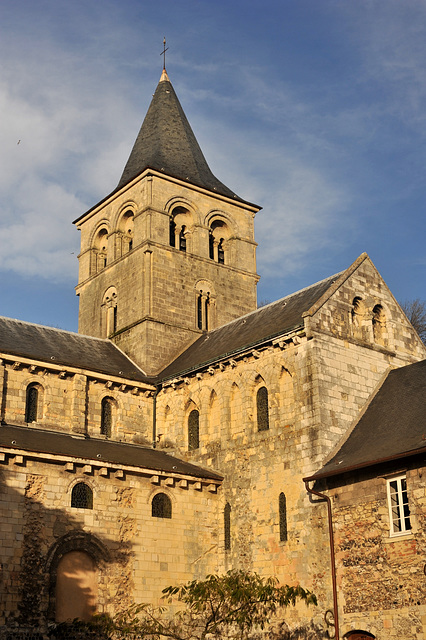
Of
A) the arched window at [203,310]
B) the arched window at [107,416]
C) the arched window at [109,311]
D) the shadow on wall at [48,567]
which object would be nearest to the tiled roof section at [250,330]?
the arched window at [203,310]

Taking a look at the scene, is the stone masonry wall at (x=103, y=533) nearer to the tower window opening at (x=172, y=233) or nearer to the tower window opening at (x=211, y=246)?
the tower window opening at (x=172, y=233)

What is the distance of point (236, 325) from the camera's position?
3391 centimetres

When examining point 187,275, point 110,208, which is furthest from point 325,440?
point 110,208

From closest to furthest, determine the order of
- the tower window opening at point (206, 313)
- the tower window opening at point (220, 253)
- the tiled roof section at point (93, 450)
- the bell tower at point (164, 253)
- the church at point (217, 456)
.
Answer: the church at point (217, 456)
the tiled roof section at point (93, 450)
the bell tower at point (164, 253)
the tower window opening at point (206, 313)
the tower window opening at point (220, 253)

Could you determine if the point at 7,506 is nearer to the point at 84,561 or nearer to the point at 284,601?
the point at 84,561

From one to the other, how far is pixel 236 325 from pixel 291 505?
33.9ft

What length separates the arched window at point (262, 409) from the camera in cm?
2773

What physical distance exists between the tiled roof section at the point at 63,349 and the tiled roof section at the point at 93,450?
9.09 feet

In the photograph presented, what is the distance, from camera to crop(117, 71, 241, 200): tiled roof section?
3991 centimetres

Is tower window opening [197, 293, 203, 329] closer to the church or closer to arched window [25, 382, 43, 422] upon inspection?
the church

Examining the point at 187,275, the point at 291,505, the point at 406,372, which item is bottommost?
the point at 291,505

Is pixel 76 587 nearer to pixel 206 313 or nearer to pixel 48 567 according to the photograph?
pixel 48 567

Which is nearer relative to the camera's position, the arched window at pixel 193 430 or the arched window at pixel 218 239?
the arched window at pixel 193 430

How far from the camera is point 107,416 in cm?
3097
